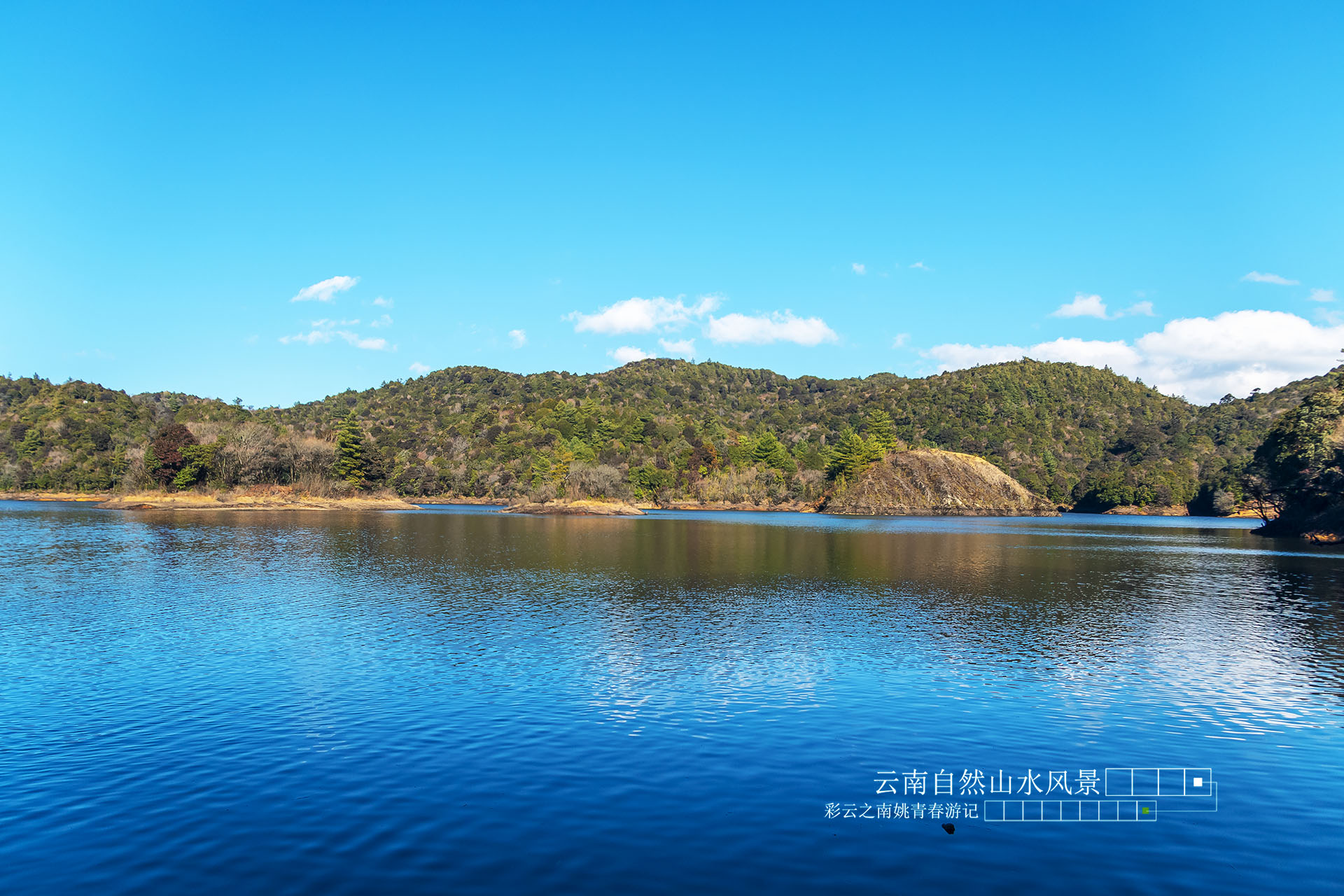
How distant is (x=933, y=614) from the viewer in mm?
38188

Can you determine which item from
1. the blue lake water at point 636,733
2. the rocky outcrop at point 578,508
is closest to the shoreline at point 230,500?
the rocky outcrop at point 578,508

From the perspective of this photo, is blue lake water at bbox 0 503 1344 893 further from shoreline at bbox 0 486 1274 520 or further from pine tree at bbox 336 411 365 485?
pine tree at bbox 336 411 365 485

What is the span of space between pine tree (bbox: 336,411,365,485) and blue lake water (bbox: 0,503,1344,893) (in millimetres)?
121713

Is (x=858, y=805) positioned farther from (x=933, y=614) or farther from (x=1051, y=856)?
(x=933, y=614)

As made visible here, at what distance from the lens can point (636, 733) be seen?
18781 millimetres

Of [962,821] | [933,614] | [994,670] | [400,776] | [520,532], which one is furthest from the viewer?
[520,532]

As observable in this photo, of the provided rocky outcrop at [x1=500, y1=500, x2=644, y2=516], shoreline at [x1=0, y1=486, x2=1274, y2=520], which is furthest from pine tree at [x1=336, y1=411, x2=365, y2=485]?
rocky outcrop at [x1=500, y1=500, x2=644, y2=516]

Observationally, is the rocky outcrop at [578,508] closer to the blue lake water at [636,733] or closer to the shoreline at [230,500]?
the shoreline at [230,500]

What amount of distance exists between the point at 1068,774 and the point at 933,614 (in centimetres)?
2217

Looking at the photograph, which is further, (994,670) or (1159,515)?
(1159,515)

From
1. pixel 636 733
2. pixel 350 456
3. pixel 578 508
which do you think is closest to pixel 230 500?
pixel 350 456

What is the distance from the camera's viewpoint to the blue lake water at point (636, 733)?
40.2 feet

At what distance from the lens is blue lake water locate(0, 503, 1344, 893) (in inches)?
482

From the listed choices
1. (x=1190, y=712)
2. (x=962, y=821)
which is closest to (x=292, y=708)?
(x=962, y=821)
